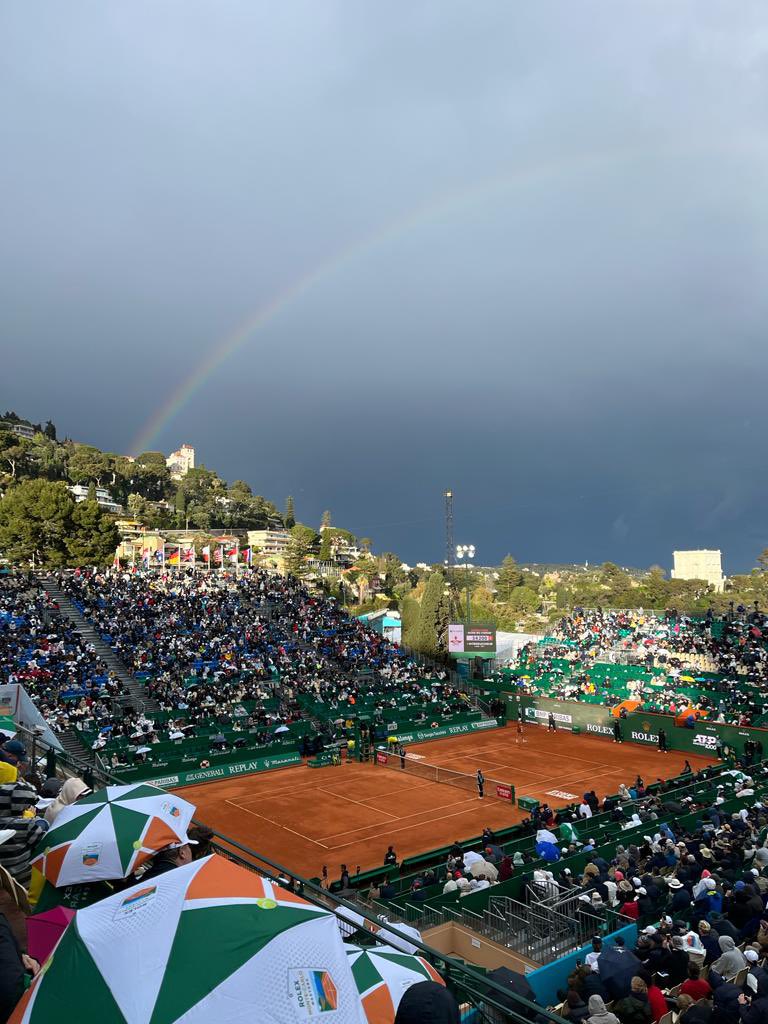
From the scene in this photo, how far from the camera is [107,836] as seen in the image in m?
6.52

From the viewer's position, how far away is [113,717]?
33.3 meters

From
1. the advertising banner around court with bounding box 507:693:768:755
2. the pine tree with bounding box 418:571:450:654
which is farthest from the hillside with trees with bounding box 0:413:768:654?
the advertising banner around court with bounding box 507:693:768:755

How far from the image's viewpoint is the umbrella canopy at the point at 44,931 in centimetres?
524

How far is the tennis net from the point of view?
30297mm

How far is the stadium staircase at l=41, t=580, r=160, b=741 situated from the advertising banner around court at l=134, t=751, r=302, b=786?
3356 mm

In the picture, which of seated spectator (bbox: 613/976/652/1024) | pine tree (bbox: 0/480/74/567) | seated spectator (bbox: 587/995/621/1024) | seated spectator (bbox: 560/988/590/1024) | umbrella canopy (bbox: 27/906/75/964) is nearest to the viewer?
umbrella canopy (bbox: 27/906/75/964)

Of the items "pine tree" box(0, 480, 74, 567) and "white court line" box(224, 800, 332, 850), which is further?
"pine tree" box(0, 480, 74, 567)

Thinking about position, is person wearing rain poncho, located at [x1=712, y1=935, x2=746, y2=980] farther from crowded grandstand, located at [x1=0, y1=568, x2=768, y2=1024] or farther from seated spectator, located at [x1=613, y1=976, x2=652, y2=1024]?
seated spectator, located at [x1=613, y1=976, x2=652, y2=1024]

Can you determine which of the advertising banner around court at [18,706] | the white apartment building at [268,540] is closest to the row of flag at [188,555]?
the white apartment building at [268,540]

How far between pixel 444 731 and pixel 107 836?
39.0 meters

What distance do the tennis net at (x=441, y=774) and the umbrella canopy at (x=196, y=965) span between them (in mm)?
28083

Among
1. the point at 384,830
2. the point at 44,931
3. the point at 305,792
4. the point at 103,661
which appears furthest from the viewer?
the point at 103,661

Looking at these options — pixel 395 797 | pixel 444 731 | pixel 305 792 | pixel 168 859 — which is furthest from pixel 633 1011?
pixel 444 731

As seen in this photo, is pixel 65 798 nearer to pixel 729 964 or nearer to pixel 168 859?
pixel 168 859
